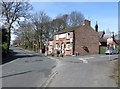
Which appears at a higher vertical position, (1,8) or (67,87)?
(1,8)

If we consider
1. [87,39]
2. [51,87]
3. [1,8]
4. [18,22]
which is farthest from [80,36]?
[51,87]

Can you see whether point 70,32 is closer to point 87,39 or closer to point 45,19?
point 87,39

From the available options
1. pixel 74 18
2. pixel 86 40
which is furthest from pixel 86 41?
pixel 74 18

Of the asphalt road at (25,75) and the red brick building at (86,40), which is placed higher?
the red brick building at (86,40)

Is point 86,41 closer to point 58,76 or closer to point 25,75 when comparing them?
point 25,75

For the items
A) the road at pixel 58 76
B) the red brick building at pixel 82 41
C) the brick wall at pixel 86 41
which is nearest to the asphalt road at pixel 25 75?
the road at pixel 58 76

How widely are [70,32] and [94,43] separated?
5978 mm

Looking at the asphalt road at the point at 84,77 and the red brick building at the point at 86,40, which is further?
the red brick building at the point at 86,40

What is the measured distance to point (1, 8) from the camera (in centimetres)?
5719

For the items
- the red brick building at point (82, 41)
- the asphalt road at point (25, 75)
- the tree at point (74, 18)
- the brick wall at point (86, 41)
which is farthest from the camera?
the tree at point (74, 18)

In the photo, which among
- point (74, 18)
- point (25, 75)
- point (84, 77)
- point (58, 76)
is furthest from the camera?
point (74, 18)

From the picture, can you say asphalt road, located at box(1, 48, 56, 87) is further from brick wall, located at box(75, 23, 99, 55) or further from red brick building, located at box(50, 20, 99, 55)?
brick wall, located at box(75, 23, 99, 55)

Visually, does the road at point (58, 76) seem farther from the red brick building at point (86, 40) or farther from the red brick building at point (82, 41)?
the red brick building at point (86, 40)

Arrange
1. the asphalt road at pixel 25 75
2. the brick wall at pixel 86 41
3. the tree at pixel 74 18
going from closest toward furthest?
the asphalt road at pixel 25 75 → the brick wall at pixel 86 41 → the tree at pixel 74 18
